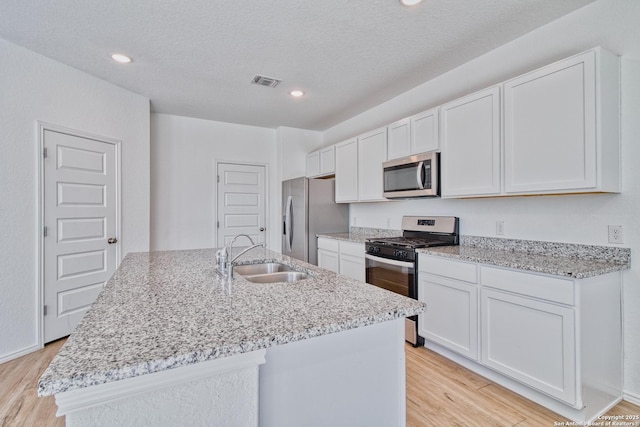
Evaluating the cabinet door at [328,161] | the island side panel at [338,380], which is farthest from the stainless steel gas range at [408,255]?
the island side panel at [338,380]

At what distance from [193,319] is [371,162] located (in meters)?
2.89

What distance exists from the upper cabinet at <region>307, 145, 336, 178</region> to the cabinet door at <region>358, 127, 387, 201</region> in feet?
1.98

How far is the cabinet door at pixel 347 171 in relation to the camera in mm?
3828

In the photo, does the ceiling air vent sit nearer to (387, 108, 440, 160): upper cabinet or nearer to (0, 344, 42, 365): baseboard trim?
(387, 108, 440, 160): upper cabinet

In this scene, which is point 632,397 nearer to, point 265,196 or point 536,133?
point 536,133

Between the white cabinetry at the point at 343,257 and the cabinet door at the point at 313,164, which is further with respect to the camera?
the cabinet door at the point at 313,164

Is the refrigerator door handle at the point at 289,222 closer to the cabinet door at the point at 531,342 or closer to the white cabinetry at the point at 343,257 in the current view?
the white cabinetry at the point at 343,257

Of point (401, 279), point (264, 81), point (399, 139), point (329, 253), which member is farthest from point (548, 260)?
point (264, 81)

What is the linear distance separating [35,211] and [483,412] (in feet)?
12.5

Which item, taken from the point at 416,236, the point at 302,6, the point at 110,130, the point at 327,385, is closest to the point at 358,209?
the point at 416,236

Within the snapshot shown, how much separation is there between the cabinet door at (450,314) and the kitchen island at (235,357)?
125 centimetres

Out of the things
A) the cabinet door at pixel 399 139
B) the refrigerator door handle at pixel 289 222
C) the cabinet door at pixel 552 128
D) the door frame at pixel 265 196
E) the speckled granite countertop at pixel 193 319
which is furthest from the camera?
the door frame at pixel 265 196

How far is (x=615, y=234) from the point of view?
76.5 inches

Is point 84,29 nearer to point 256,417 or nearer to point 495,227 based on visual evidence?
point 256,417
